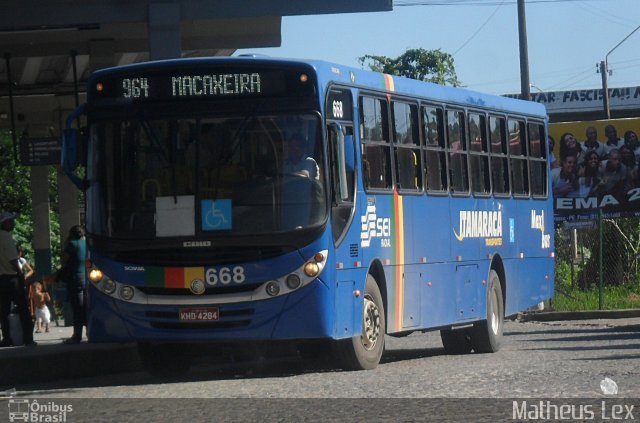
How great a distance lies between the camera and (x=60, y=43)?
25125 millimetres

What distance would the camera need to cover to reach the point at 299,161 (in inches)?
564

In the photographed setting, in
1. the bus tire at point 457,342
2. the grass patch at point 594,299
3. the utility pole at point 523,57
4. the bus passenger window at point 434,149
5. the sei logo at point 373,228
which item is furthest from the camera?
the utility pole at point 523,57

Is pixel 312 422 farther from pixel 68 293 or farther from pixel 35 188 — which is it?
pixel 35 188

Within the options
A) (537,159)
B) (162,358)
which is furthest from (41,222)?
(162,358)

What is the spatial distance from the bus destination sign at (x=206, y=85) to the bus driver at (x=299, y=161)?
46 cm

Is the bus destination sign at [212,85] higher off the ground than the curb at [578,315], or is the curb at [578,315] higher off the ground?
the bus destination sign at [212,85]

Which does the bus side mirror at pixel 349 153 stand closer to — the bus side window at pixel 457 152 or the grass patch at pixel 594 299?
the bus side window at pixel 457 152

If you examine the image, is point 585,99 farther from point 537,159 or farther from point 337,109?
point 337,109

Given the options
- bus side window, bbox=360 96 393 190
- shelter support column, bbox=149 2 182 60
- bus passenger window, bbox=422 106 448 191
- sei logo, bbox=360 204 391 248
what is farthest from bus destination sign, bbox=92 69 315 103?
shelter support column, bbox=149 2 182 60

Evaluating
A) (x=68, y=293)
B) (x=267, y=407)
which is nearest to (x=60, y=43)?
(x=68, y=293)

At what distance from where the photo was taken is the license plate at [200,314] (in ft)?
46.8

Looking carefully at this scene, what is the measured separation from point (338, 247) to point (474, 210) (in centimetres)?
461

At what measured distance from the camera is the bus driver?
47.0 feet

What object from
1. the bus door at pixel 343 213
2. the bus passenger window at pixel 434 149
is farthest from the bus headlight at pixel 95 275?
the bus passenger window at pixel 434 149
